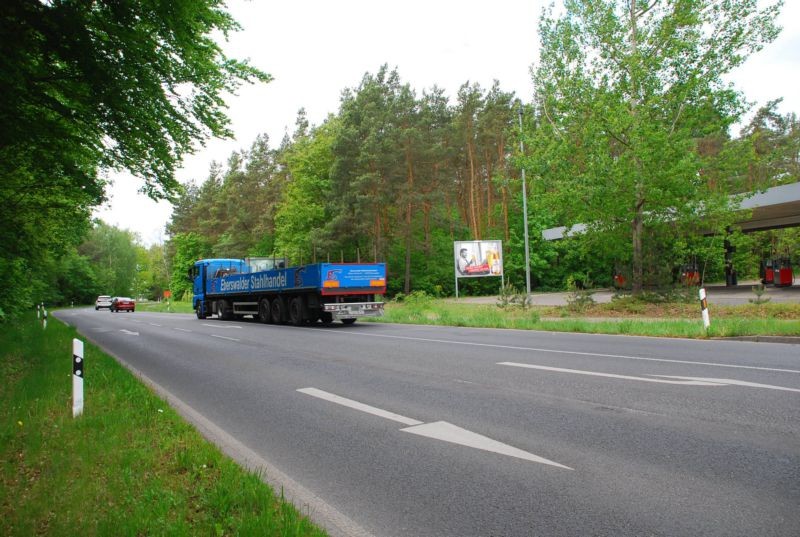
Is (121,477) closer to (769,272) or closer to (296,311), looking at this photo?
(296,311)

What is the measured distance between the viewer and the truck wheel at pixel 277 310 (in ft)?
69.2

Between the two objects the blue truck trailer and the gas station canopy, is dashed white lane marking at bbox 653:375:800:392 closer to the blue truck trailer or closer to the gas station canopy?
the blue truck trailer

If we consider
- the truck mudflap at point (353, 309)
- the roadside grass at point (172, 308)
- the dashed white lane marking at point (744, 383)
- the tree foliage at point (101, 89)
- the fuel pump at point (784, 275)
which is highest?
the tree foliage at point (101, 89)

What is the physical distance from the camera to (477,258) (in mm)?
30891

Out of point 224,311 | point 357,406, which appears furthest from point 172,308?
point 357,406

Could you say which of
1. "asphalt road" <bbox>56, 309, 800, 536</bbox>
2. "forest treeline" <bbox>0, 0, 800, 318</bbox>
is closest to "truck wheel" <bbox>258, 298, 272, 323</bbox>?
"forest treeline" <bbox>0, 0, 800, 318</bbox>

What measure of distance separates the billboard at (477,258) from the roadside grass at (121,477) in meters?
24.4

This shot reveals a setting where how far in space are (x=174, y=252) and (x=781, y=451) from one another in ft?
305

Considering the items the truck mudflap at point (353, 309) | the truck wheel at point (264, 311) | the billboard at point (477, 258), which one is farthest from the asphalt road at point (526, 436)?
the billboard at point (477, 258)

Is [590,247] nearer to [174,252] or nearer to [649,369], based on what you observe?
[649,369]

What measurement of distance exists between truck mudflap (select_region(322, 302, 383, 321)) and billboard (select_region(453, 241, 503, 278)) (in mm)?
11278

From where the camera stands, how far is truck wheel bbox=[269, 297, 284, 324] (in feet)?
69.2

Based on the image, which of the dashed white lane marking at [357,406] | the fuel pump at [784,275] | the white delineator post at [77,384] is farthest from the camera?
the fuel pump at [784,275]

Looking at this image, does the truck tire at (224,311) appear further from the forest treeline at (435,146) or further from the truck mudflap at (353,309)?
the truck mudflap at (353,309)
